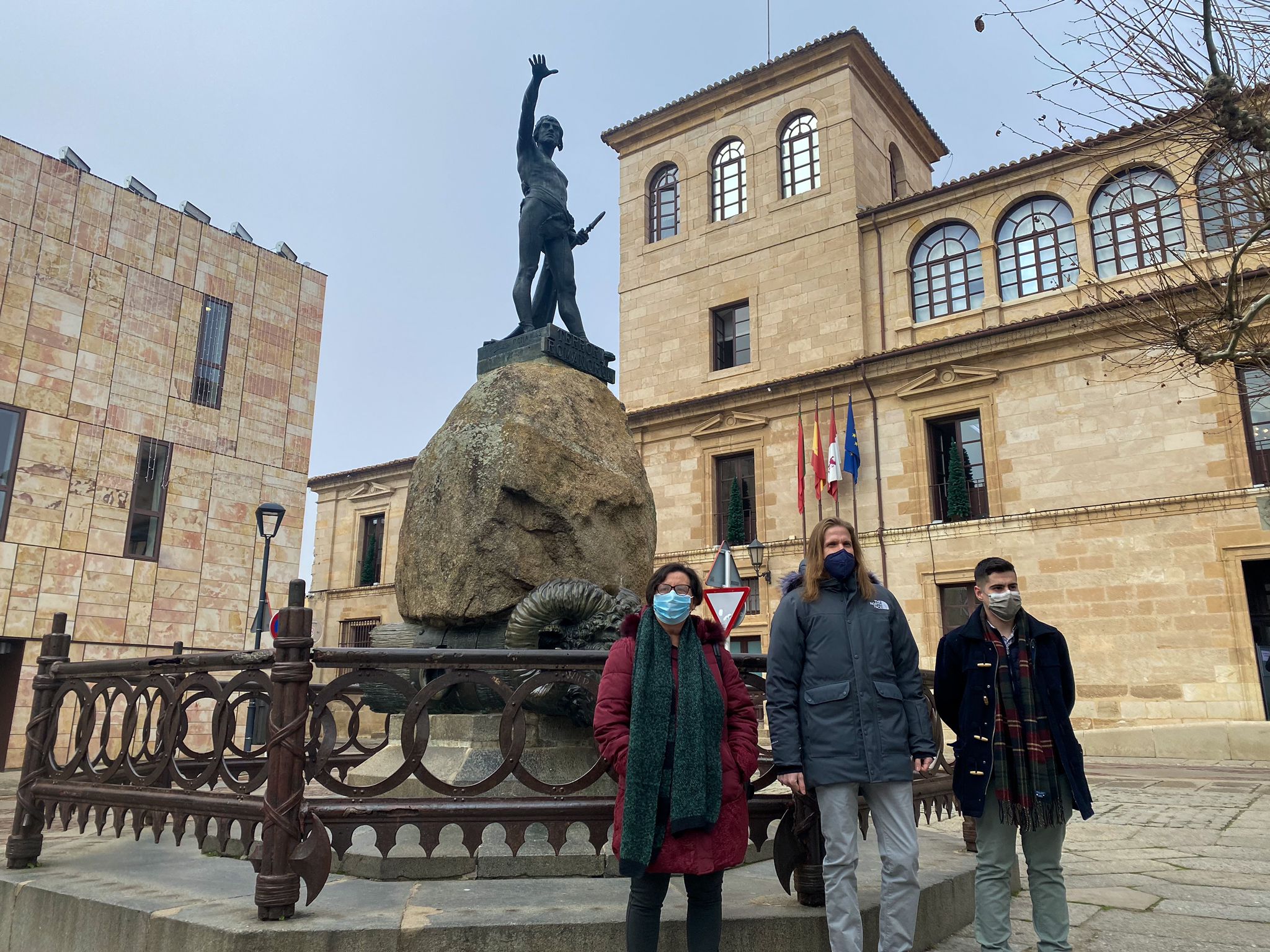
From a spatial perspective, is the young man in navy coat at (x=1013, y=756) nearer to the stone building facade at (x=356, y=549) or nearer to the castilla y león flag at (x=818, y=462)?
the castilla y león flag at (x=818, y=462)

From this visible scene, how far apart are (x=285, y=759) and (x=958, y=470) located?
17.9 metres

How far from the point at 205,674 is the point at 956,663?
313cm

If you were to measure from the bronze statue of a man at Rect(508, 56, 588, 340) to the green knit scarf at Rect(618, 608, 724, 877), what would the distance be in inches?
170

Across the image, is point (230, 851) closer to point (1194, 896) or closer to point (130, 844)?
point (130, 844)

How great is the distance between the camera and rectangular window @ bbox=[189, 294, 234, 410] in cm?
1942

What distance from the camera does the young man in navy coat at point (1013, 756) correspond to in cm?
332

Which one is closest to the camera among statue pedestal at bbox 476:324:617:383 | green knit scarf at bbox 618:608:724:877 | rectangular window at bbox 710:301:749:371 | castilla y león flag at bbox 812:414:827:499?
green knit scarf at bbox 618:608:724:877

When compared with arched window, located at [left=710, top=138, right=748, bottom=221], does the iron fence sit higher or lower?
lower

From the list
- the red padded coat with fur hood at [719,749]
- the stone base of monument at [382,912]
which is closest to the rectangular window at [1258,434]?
the stone base of monument at [382,912]

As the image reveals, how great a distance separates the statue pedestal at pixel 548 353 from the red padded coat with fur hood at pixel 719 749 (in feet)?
11.7

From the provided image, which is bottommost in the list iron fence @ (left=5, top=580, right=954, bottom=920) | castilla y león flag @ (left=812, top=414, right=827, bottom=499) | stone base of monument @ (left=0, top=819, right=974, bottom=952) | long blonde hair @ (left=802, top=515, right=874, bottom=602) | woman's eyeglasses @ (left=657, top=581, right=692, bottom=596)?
stone base of monument @ (left=0, top=819, right=974, bottom=952)

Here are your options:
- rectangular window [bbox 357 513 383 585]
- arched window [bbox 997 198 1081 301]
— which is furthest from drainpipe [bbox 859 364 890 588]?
rectangular window [bbox 357 513 383 585]

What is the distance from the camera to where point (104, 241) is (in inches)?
A: 709

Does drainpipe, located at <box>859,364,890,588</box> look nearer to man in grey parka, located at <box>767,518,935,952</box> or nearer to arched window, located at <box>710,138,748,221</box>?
arched window, located at <box>710,138,748,221</box>
